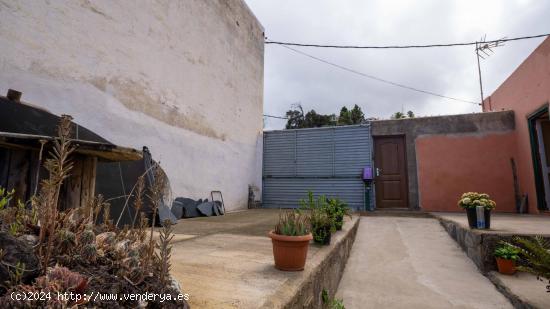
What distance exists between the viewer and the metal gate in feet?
28.8

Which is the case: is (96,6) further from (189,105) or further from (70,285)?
(70,285)

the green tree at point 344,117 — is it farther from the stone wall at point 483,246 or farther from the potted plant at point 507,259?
the potted plant at point 507,259

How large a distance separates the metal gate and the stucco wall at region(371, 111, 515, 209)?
752mm

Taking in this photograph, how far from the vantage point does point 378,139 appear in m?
8.85

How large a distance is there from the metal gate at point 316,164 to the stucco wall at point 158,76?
60 cm

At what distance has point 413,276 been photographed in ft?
11.3

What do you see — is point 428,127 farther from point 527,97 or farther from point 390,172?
point 527,97

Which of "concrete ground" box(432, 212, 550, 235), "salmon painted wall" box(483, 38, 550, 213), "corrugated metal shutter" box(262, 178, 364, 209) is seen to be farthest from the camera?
"corrugated metal shutter" box(262, 178, 364, 209)

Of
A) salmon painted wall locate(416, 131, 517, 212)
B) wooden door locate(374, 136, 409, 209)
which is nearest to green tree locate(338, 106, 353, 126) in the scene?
wooden door locate(374, 136, 409, 209)

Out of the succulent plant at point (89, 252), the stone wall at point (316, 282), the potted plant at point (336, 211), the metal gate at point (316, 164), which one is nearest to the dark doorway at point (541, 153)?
the metal gate at point (316, 164)

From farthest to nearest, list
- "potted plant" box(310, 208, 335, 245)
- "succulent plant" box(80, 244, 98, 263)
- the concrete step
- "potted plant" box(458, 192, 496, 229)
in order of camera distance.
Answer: the concrete step < "potted plant" box(458, 192, 496, 229) < "potted plant" box(310, 208, 335, 245) < "succulent plant" box(80, 244, 98, 263)

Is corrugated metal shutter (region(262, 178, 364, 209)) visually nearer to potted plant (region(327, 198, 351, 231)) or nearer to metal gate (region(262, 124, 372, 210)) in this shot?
metal gate (region(262, 124, 372, 210))

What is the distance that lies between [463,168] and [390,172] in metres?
1.83

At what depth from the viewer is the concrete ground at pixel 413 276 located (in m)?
2.86
